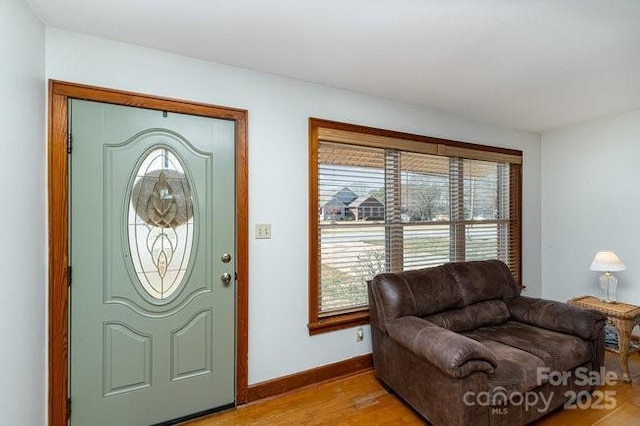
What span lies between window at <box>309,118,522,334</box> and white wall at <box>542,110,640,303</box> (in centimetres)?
57

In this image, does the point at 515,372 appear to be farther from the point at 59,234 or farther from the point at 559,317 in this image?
the point at 59,234

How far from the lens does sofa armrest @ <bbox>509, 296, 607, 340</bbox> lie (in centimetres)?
226

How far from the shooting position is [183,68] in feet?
6.84

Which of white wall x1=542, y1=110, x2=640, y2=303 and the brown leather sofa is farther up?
white wall x1=542, y1=110, x2=640, y2=303

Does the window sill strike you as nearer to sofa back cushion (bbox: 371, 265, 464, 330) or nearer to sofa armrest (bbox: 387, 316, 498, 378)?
sofa back cushion (bbox: 371, 265, 464, 330)

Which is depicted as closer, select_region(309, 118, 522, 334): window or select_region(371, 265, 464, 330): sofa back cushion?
select_region(371, 265, 464, 330): sofa back cushion

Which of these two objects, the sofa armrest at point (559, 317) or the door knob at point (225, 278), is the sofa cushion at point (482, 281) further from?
the door knob at point (225, 278)

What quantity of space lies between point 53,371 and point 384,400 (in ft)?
6.77

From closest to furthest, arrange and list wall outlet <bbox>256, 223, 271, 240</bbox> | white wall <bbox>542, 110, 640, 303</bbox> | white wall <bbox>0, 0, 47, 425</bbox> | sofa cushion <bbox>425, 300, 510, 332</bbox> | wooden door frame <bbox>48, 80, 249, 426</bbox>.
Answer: white wall <bbox>0, 0, 47, 425</bbox>, wooden door frame <bbox>48, 80, 249, 426</bbox>, wall outlet <bbox>256, 223, 271, 240</bbox>, sofa cushion <bbox>425, 300, 510, 332</bbox>, white wall <bbox>542, 110, 640, 303</bbox>

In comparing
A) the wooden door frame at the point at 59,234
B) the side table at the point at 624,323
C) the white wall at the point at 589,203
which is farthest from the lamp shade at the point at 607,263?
the wooden door frame at the point at 59,234

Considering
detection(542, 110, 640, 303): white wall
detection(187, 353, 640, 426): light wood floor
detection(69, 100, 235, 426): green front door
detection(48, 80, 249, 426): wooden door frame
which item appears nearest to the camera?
detection(48, 80, 249, 426): wooden door frame

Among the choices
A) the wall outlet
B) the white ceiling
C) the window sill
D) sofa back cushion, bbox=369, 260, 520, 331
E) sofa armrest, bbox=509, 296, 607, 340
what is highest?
the white ceiling

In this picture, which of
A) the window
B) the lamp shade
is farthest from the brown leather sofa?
the lamp shade

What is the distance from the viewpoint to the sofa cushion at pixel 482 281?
270 centimetres
